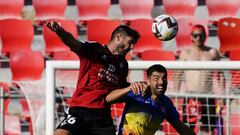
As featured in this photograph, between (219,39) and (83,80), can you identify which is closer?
(83,80)

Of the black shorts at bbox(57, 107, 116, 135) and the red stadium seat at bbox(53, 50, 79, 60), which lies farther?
the red stadium seat at bbox(53, 50, 79, 60)

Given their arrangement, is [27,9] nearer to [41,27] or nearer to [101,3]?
[41,27]

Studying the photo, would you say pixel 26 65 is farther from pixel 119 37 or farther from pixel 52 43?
pixel 119 37

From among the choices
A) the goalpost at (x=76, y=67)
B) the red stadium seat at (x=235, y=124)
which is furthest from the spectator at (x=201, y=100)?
the goalpost at (x=76, y=67)

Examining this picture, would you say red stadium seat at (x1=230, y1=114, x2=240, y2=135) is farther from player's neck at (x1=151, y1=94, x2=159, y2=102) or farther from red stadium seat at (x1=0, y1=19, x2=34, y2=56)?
red stadium seat at (x1=0, y1=19, x2=34, y2=56)

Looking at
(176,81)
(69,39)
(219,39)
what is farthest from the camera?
(219,39)

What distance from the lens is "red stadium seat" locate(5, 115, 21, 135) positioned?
8.23 meters

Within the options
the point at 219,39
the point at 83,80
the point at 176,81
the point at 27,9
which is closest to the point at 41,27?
the point at 27,9

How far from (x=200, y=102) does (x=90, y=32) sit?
3137mm

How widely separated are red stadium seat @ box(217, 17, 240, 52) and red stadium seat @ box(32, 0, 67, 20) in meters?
2.35

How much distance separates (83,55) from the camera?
15.6 feet

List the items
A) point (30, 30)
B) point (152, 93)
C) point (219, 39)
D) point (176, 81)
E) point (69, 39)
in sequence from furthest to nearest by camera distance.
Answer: point (30, 30)
point (219, 39)
point (176, 81)
point (152, 93)
point (69, 39)

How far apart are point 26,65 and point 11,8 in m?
1.38

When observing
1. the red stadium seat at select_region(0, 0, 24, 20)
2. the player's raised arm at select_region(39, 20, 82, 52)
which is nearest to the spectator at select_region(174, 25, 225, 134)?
the player's raised arm at select_region(39, 20, 82, 52)
